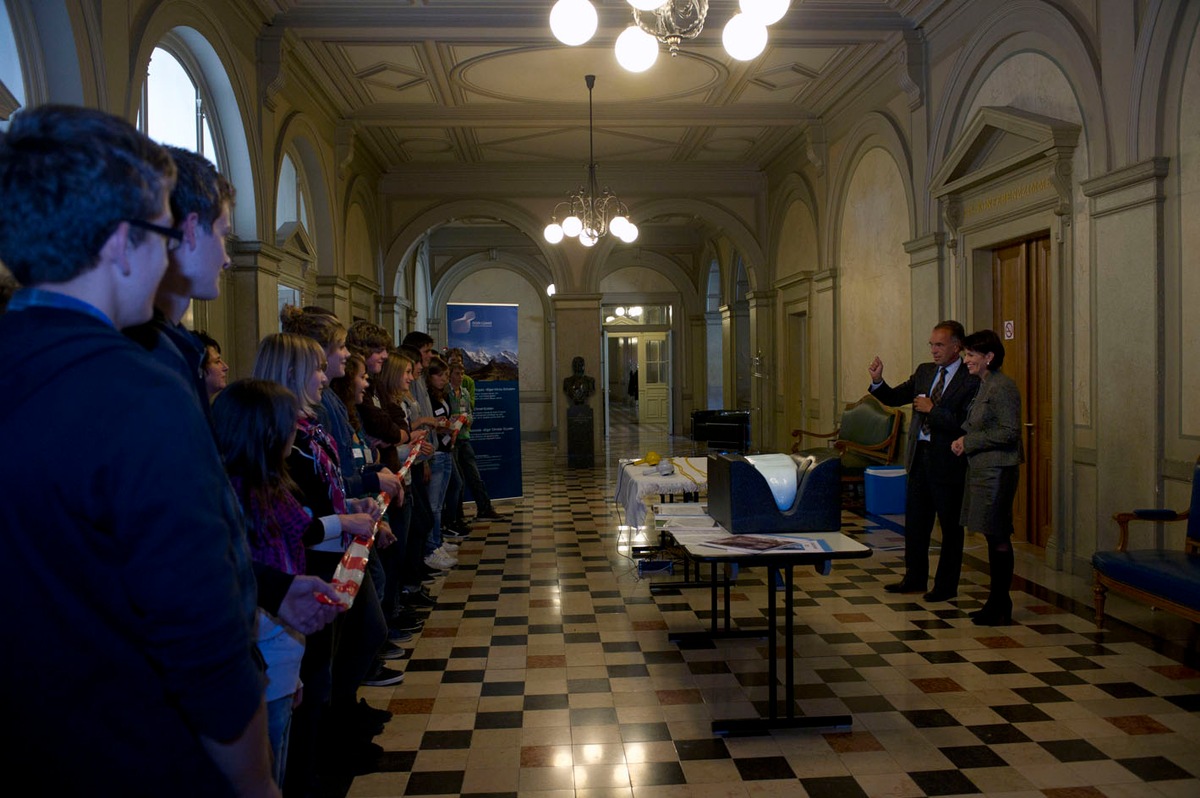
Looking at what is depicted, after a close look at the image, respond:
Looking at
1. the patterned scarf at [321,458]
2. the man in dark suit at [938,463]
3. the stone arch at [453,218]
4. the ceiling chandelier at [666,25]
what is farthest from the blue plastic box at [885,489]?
the stone arch at [453,218]

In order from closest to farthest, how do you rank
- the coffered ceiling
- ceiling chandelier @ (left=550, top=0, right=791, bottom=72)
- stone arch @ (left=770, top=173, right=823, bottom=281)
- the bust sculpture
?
ceiling chandelier @ (left=550, top=0, right=791, bottom=72), the coffered ceiling, stone arch @ (left=770, top=173, right=823, bottom=281), the bust sculpture

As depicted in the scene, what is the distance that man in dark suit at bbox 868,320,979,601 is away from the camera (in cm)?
543

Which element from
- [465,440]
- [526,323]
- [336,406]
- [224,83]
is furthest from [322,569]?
[526,323]

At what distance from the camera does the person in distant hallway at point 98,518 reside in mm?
1116

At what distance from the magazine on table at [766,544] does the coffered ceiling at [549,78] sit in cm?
562

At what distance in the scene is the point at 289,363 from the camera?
3.00 m

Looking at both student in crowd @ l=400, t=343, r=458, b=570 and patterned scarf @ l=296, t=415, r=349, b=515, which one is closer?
patterned scarf @ l=296, t=415, r=349, b=515

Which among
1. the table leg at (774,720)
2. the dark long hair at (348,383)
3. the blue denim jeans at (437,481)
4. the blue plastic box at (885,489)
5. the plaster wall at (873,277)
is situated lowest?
the table leg at (774,720)

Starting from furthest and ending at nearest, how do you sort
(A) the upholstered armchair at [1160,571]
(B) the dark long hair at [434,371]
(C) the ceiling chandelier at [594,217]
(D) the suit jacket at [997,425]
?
(C) the ceiling chandelier at [594,217] → (B) the dark long hair at [434,371] → (D) the suit jacket at [997,425] → (A) the upholstered armchair at [1160,571]

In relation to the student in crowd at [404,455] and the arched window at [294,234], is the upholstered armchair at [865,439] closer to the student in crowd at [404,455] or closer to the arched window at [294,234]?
the student in crowd at [404,455]

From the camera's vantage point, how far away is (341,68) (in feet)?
30.9

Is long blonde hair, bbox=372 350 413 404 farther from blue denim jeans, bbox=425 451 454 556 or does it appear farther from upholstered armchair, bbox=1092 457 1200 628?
upholstered armchair, bbox=1092 457 1200 628

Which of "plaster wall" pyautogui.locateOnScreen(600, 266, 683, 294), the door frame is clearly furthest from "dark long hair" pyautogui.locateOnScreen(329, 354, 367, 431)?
"plaster wall" pyautogui.locateOnScreen(600, 266, 683, 294)

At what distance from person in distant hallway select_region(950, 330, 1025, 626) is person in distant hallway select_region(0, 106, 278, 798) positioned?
472 centimetres
